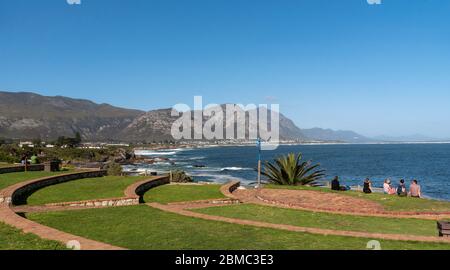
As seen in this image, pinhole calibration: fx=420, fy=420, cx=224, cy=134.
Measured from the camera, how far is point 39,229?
9.20 meters

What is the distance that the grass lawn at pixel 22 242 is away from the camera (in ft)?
25.4

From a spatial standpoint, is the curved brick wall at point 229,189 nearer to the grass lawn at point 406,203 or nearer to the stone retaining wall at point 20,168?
the grass lawn at point 406,203

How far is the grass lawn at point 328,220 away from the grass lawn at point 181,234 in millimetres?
2031

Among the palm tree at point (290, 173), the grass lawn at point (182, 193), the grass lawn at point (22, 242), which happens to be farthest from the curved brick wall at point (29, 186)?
the palm tree at point (290, 173)

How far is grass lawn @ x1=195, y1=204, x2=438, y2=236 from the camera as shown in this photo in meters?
11.4

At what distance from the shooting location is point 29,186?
17141mm

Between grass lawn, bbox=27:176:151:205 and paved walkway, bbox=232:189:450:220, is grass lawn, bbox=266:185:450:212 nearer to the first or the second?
paved walkway, bbox=232:189:450:220

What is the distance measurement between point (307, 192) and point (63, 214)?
11.3m

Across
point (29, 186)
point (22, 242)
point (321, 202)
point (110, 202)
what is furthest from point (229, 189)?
point (22, 242)

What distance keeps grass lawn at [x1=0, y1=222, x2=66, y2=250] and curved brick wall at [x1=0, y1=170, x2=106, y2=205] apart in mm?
5744

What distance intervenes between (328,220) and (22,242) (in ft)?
27.3

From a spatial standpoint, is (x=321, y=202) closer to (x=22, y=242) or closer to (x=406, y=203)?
(x=406, y=203)
